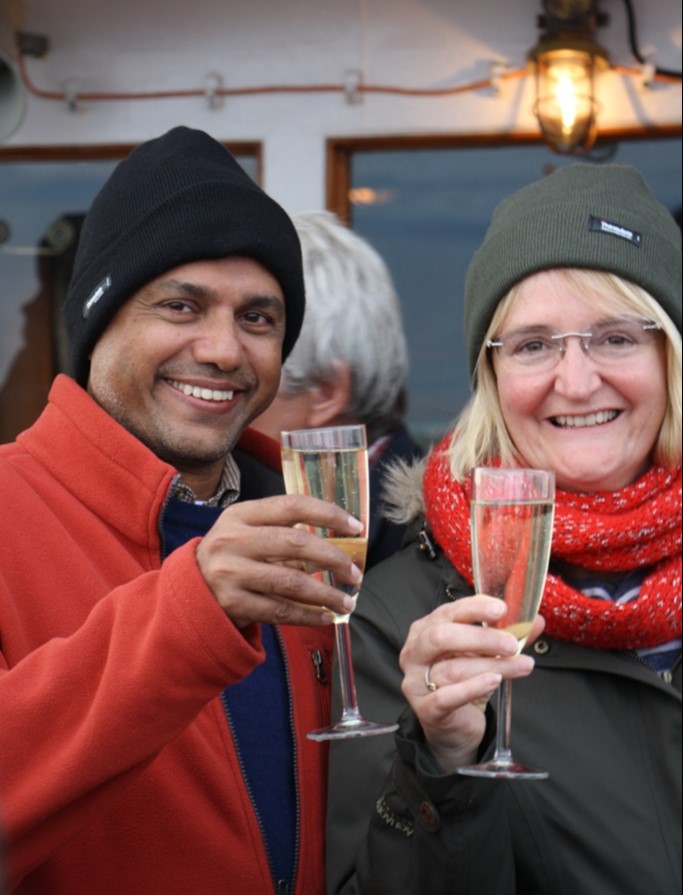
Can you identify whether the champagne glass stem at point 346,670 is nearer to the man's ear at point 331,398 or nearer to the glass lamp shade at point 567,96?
the man's ear at point 331,398

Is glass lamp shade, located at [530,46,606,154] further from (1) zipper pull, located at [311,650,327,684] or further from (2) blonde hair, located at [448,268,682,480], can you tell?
(1) zipper pull, located at [311,650,327,684]

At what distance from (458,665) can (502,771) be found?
133 mm

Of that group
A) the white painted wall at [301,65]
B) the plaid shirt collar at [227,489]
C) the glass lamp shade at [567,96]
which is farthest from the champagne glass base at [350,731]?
the white painted wall at [301,65]

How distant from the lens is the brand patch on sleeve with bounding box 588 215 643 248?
2.48 meters

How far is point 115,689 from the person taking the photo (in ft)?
5.65

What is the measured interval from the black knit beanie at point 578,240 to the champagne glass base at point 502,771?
3.09 feet

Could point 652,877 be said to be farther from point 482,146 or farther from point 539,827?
point 482,146

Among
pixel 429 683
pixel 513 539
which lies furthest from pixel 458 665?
pixel 513 539

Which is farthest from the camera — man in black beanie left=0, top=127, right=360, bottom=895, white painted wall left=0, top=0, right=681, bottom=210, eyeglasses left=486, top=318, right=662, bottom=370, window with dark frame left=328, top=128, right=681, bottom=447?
window with dark frame left=328, top=128, right=681, bottom=447

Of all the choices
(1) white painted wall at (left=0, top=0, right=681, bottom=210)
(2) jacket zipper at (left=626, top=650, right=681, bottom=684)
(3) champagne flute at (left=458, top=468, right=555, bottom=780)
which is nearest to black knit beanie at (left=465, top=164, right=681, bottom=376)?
(2) jacket zipper at (left=626, top=650, right=681, bottom=684)

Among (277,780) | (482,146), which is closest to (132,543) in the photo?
(277,780)

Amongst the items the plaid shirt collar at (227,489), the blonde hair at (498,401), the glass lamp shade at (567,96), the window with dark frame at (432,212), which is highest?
the glass lamp shade at (567,96)

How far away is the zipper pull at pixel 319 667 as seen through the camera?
2.33m

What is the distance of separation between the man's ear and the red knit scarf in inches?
22.8
